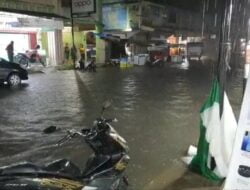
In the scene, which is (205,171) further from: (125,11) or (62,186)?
(125,11)

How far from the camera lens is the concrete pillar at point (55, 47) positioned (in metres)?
26.2

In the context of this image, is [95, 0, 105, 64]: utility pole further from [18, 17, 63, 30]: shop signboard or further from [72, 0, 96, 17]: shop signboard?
[72, 0, 96, 17]: shop signboard

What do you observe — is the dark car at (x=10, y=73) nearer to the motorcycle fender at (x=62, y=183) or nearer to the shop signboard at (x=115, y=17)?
the motorcycle fender at (x=62, y=183)

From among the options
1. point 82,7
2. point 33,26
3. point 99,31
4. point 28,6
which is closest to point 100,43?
point 99,31

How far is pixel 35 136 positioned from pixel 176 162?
300 centimetres

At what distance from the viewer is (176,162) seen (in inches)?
207

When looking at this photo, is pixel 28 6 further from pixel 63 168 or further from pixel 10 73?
pixel 63 168

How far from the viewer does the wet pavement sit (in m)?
5.07

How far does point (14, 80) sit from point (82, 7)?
30.7ft

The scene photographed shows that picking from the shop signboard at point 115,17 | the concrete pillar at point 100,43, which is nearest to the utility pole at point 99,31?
the concrete pillar at point 100,43

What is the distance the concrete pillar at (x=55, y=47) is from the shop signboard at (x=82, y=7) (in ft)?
15.1

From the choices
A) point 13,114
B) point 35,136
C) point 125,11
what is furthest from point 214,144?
point 125,11

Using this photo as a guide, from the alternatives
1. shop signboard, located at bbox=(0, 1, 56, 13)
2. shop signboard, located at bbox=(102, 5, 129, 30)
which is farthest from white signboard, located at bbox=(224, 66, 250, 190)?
shop signboard, located at bbox=(102, 5, 129, 30)

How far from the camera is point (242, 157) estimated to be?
8.61 ft
